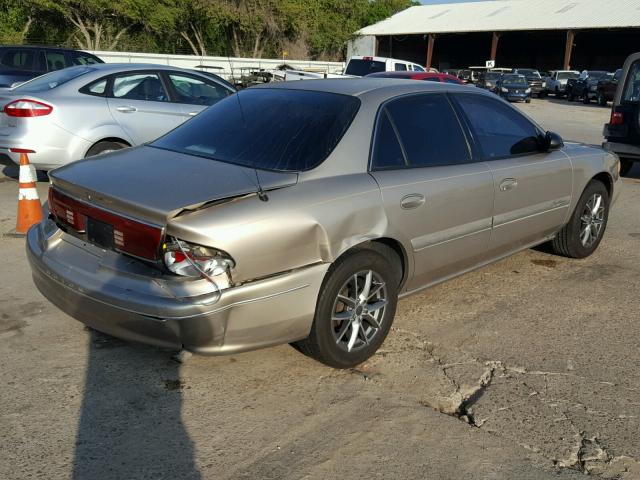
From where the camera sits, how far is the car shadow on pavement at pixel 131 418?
2.86 m

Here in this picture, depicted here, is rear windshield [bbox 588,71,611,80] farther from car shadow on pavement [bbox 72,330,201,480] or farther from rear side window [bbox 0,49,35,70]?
car shadow on pavement [bbox 72,330,201,480]

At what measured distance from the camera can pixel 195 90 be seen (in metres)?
8.73

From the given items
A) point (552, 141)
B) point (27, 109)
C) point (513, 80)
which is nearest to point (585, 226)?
point (552, 141)

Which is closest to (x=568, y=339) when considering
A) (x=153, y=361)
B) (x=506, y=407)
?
(x=506, y=407)

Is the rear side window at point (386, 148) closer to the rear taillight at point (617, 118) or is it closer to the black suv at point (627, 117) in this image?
the black suv at point (627, 117)

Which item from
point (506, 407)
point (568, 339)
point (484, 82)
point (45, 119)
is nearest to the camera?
point (506, 407)

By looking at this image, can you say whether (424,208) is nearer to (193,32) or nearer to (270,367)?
(270,367)

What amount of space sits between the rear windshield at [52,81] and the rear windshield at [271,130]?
396 centimetres

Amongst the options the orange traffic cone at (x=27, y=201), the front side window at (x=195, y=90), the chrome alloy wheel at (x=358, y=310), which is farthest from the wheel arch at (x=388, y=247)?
the front side window at (x=195, y=90)

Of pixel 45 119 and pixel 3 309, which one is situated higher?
pixel 45 119

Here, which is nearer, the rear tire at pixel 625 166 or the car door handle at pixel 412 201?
the car door handle at pixel 412 201

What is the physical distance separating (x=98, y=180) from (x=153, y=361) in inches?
42.7

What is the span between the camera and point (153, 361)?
383 centimetres

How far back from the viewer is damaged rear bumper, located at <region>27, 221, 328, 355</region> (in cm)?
310
